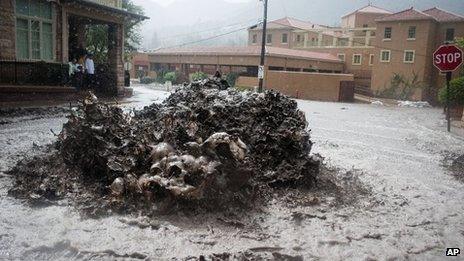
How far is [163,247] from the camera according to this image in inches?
167

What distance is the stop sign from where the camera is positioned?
12805 mm

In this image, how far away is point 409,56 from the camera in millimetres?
38781

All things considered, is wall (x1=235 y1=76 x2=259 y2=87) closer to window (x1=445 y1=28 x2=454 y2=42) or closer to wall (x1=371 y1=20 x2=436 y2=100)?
wall (x1=371 y1=20 x2=436 y2=100)

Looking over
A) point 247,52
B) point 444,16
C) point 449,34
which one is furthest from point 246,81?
point 444,16

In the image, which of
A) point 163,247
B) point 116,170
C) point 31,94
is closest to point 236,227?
point 163,247

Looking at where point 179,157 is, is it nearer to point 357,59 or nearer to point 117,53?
point 117,53

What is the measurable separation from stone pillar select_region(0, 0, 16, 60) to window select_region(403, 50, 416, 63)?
35.4m

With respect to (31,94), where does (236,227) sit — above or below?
below

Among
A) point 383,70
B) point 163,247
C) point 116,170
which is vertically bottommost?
point 163,247

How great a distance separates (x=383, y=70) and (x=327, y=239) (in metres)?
39.0

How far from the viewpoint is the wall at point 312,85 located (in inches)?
1325

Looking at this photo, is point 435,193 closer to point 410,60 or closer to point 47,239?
point 47,239

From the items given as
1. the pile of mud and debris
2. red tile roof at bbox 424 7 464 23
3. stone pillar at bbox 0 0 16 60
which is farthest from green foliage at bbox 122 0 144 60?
red tile roof at bbox 424 7 464 23

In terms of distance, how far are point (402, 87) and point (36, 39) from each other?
33568 millimetres
